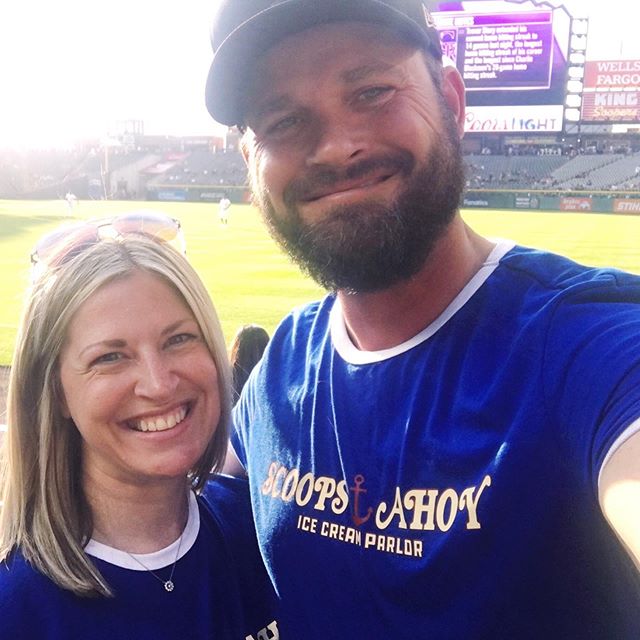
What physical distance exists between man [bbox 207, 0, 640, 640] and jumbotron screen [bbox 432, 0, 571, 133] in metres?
43.0

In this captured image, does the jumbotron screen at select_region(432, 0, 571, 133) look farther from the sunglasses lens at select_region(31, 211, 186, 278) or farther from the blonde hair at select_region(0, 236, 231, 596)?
the blonde hair at select_region(0, 236, 231, 596)

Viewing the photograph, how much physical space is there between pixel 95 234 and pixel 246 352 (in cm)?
238

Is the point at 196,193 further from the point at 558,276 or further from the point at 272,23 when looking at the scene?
the point at 558,276

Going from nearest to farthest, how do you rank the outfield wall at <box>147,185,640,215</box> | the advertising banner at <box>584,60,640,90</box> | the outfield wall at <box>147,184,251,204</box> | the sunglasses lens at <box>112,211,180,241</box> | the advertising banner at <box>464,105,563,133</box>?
1. the sunglasses lens at <box>112,211,180,241</box>
2. the outfield wall at <box>147,185,640,215</box>
3. the advertising banner at <box>464,105,563,133</box>
4. the outfield wall at <box>147,184,251,204</box>
5. the advertising banner at <box>584,60,640,90</box>

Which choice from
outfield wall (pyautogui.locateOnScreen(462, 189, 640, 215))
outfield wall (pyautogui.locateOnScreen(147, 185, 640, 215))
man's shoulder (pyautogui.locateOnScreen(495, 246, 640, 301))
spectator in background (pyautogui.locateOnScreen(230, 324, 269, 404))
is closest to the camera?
man's shoulder (pyautogui.locateOnScreen(495, 246, 640, 301))

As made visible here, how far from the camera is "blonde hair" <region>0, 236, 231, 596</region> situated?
191 cm

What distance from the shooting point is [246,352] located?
4441 millimetres

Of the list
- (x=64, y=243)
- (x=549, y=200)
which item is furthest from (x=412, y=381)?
A: (x=549, y=200)

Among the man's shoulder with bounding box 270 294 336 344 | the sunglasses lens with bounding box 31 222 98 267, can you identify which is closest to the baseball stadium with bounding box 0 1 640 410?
the man's shoulder with bounding box 270 294 336 344

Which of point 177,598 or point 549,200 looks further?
point 549,200

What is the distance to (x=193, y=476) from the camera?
2.26 m

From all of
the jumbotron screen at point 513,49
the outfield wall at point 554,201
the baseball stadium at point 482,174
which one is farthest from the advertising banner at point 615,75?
the outfield wall at point 554,201

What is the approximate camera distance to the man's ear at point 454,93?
186 cm

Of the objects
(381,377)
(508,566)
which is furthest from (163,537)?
(508,566)
